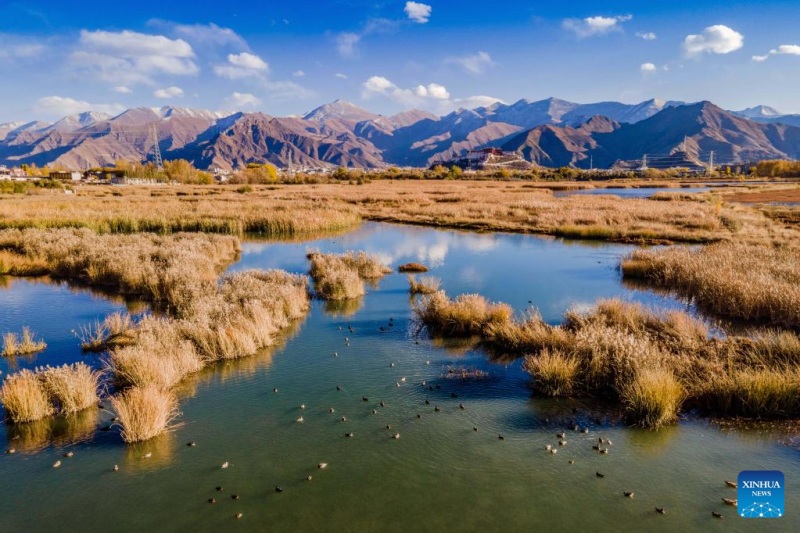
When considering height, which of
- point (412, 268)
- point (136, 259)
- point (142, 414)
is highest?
point (136, 259)

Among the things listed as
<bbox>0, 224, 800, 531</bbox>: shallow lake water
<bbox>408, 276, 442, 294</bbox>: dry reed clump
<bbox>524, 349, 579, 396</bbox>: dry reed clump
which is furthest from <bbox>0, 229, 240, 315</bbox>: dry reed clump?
<bbox>524, 349, 579, 396</bbox>: dry reed clump

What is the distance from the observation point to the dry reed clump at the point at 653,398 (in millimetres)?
10883

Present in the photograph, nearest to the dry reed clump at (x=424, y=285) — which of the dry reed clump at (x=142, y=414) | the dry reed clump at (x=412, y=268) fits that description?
the dry reed clump at (x=412, y=268)

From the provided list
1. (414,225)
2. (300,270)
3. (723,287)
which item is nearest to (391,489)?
(723,287)

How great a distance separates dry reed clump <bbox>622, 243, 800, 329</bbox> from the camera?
57.7ft

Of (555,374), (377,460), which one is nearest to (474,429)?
(377,460)

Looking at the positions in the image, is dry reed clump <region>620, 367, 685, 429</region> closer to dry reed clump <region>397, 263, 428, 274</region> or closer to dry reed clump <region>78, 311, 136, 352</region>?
dry reed clump <region>78, 311, 136, 352</region>

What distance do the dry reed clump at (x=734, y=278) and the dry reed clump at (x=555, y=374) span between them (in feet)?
33.1

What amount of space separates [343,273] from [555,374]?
42.6 ft

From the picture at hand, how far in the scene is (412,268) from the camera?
92.1ft

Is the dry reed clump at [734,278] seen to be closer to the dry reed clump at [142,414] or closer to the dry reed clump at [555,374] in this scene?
the dry reed clump at [555,374]

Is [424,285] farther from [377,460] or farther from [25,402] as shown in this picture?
Answer: [25,402]

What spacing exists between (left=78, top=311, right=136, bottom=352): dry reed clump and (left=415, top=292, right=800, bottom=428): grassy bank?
1246cm

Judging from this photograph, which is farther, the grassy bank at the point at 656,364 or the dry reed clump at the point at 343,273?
the dry reed clump at the point at 343,273
